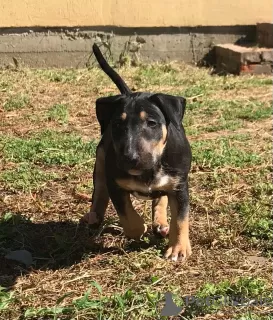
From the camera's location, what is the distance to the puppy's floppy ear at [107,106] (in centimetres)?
376

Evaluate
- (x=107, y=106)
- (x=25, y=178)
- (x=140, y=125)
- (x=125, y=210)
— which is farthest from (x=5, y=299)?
(x=25, y=178)

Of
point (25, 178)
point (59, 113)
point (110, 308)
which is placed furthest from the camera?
point (59, 113)

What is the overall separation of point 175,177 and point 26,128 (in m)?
3.39

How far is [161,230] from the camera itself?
13.5 feet

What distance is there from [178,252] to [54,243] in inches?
32.5

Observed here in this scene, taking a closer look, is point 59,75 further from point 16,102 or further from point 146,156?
point 146,156

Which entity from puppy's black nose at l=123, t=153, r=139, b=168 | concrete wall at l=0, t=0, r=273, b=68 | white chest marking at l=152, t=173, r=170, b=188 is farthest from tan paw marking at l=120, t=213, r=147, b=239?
concrete wall at l=0, t=0, r=273, b=68

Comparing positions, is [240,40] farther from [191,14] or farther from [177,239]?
[177,239]

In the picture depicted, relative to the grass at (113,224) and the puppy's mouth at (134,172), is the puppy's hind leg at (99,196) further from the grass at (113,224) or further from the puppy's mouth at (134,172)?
the puppy's mouth at (134,172)

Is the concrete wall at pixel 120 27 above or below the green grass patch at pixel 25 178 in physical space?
above

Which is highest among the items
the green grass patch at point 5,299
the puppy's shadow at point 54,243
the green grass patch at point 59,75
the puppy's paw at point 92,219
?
the green grass patch at point 59,75

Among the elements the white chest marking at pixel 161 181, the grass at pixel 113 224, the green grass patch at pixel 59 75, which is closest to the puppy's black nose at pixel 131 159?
the white chest marking at pixel 161 181

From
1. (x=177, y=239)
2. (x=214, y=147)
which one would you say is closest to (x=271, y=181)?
(x=214, y=147)

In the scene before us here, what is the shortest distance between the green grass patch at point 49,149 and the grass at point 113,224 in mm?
10
